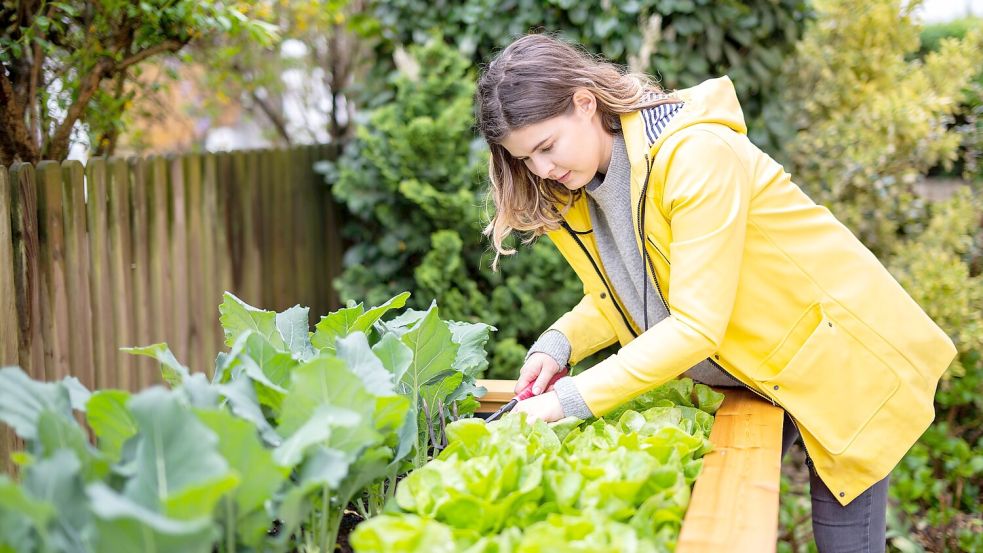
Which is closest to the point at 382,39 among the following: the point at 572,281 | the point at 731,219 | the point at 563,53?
the point at 572,281

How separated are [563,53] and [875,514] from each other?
1.25m

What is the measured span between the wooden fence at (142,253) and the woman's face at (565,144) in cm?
161

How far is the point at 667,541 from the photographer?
126 cm

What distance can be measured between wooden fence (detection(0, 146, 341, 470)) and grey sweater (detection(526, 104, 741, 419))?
1640 mm

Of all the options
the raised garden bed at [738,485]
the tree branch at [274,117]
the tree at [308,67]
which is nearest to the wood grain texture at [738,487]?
the raised garden bed at [738,485]

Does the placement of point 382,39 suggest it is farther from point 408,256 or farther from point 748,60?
point 748,60

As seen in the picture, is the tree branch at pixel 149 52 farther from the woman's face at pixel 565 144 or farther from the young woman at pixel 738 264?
the woman's face at pixel 565 144

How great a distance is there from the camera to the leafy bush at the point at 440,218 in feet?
12.5

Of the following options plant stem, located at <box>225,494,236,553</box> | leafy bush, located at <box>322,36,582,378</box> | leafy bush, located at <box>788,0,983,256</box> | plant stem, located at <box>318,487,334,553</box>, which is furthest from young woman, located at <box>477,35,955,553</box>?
leafy bush, located at <box>788,0,983,256</box>

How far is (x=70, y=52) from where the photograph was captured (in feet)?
9.44

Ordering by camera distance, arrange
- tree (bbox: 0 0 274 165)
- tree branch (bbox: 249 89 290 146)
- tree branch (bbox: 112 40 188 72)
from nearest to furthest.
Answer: tree (bbox: 0 0 274 165) < tree branch (bbox: 112 40 188 72) < tree branch (bbox: 249 89 290 146)

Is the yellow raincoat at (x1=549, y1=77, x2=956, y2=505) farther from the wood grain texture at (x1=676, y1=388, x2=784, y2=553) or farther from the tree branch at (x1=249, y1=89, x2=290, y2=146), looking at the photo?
the tree branch at (x1=249, y1=89, x2=290, y2=146)

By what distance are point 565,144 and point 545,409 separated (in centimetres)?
54

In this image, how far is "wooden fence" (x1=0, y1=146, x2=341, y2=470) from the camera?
267 centimetres
